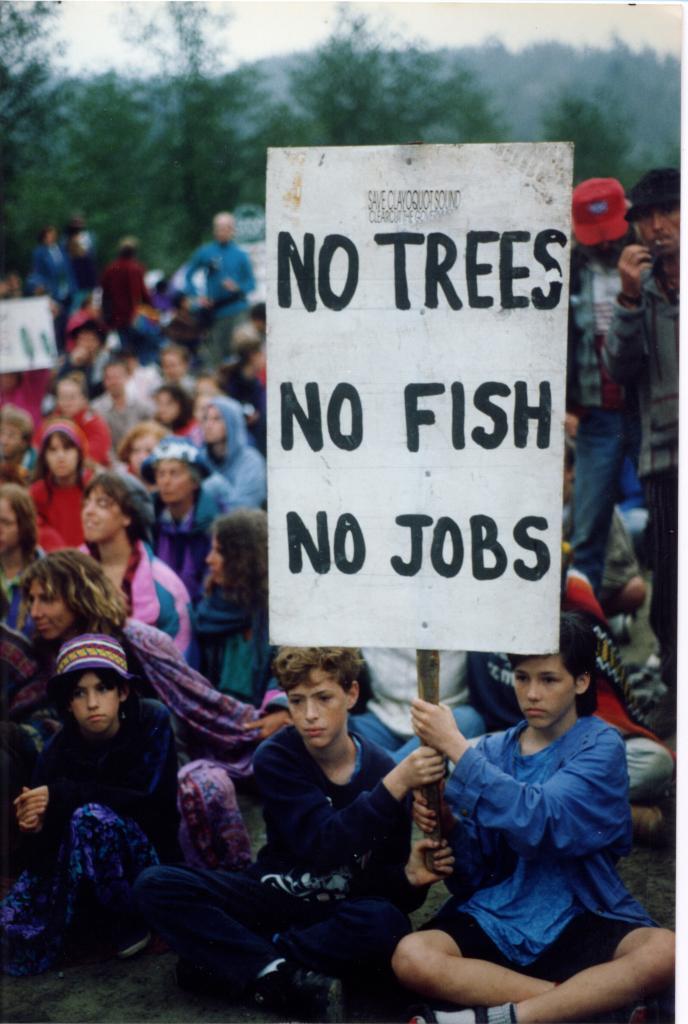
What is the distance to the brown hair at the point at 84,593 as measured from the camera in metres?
4.41

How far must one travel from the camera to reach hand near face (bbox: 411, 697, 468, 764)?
322 centimetres

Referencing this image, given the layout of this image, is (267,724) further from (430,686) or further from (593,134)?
(593,134)

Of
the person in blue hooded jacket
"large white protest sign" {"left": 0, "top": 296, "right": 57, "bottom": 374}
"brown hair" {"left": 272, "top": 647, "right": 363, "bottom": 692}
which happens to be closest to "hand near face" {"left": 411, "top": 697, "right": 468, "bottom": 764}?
"brown hair" {"left": 272, "top": 647, "right": 363, "bottom": 692}

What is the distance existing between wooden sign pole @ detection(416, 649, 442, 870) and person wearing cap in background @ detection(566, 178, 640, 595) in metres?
2.75

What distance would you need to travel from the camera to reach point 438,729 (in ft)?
10.6

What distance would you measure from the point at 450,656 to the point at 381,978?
1516 mm

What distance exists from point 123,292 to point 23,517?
9238 mm

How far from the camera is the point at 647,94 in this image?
1234 centimetres

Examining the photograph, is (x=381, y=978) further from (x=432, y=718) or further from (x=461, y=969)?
(x=432, y=718)

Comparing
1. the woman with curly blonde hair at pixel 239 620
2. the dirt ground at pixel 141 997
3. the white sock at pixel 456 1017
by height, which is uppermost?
the woman with curly blonde hair at pixel 239 620

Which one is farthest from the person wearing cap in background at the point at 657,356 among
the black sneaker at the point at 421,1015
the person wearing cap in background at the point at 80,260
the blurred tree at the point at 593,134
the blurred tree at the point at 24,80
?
the blurred tree at the point at 593,134

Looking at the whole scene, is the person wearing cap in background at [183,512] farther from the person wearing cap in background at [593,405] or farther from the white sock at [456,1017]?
the white sock at [456,1017]

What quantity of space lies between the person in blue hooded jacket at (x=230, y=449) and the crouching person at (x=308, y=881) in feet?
12.9

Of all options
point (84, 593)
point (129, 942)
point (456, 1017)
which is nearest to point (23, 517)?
point (84, 593)
